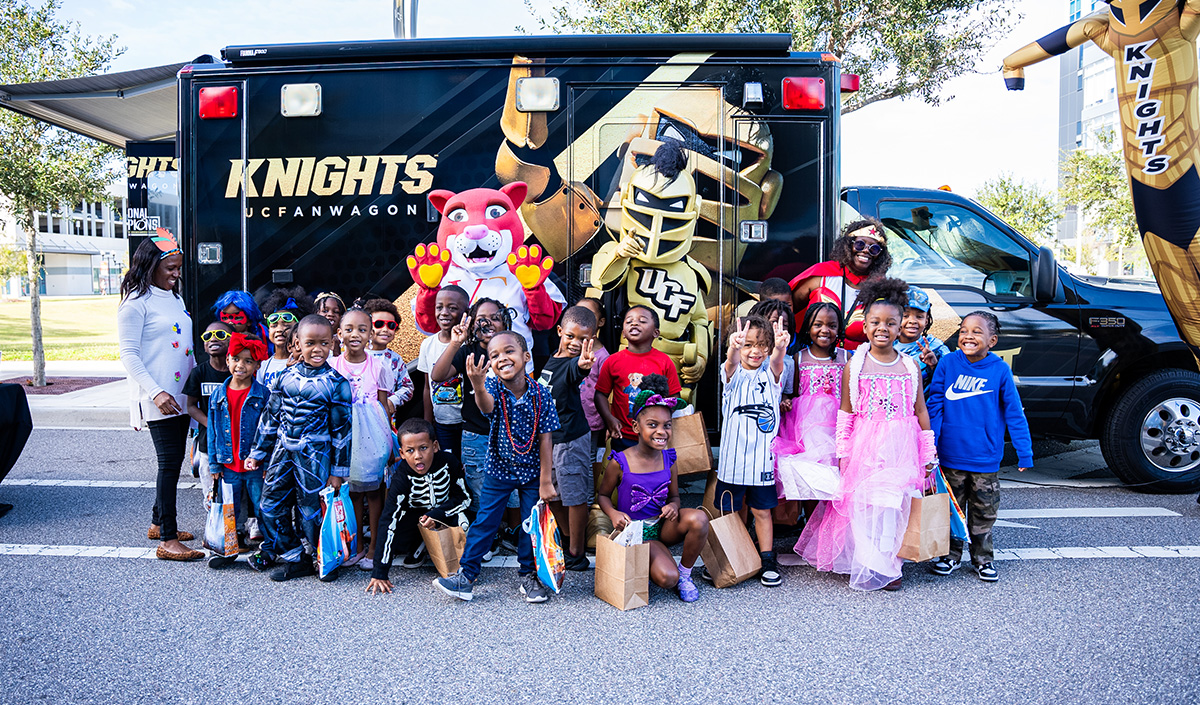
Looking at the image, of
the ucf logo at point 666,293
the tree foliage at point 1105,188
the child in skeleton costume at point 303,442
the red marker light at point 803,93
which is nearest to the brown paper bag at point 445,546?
the child in skeleton costume at point 303,442

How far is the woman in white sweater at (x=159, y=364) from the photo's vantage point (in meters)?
4.31

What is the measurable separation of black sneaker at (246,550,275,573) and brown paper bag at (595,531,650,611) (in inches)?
70.0

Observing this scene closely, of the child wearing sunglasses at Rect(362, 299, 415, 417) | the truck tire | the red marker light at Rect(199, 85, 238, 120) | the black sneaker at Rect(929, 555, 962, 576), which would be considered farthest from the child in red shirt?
the truck tire

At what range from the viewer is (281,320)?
4469 mm

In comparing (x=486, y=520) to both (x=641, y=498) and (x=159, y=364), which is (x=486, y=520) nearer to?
(x=641, y=498)

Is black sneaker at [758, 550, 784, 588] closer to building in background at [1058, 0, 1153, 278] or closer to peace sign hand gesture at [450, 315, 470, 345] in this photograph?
peace sign hand gesture at [450, 315, 470, 345]

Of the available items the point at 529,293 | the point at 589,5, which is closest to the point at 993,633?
the point at 529,293

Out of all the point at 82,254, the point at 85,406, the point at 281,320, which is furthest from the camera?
the point at 82,254

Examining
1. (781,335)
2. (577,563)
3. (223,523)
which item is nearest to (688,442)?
(781,335)

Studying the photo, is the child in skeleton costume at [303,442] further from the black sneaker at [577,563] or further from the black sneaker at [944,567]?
the black sneaker at [944,567]

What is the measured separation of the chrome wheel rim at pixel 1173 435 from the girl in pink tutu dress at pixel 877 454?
2799mm

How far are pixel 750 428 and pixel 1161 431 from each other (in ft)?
11.8

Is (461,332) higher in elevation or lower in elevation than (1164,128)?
lower

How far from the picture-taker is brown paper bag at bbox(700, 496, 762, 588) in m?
3.88
